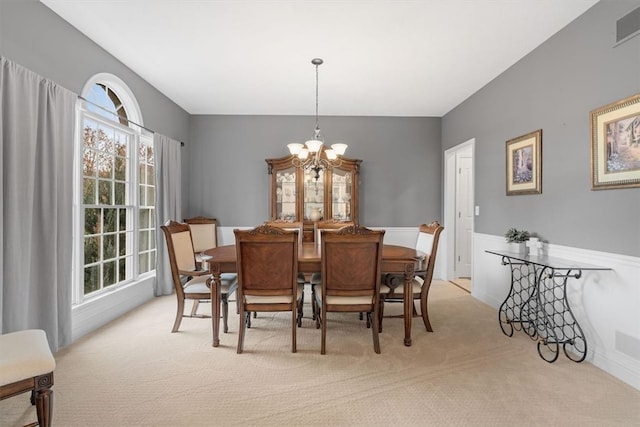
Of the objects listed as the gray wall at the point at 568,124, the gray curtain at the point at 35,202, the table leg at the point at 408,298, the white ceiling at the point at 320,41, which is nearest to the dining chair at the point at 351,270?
the table leg at the point at 408,298

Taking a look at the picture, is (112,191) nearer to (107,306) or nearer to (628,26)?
(107,306)

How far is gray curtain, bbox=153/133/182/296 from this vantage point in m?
3.98

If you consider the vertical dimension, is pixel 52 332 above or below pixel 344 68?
below

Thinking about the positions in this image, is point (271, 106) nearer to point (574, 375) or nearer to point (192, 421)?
point (192, 421)

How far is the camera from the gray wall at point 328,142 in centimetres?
507

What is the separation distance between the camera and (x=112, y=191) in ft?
10.9

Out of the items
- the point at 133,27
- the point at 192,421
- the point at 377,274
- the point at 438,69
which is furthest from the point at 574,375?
the point at 133,27

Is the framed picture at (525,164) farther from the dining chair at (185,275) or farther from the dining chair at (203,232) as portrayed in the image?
the dining chair at (203,232)

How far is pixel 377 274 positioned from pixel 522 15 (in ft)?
7.52

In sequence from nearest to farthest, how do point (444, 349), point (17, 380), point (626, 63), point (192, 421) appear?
point (17, 380)
point (192, 421)
point (626, 63)
point (444, 349)

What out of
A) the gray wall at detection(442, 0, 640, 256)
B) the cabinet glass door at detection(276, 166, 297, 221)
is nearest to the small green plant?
the gray wall at detection(442, 0, 640, 256)

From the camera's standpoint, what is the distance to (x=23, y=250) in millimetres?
2113

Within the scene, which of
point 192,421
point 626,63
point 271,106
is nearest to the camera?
point 192,421

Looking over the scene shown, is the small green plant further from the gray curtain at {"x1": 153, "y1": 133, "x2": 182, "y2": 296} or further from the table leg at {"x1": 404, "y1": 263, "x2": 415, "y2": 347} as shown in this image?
the gray curtain at {"x1": 153, "y1": 133, "x2": 182, "y2": 296}
